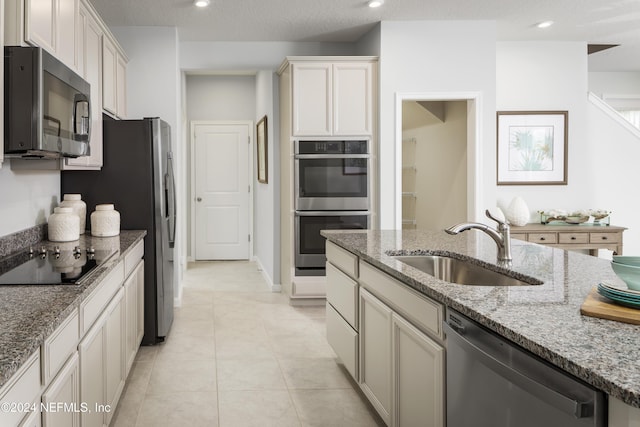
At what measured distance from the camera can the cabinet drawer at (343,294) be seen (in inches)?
117

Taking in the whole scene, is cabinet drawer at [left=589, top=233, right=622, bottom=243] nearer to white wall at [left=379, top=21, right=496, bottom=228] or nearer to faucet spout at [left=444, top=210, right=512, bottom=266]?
white wall at [left=379, top=21, right=496, bottom=228]

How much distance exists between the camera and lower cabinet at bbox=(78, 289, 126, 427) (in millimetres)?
2006

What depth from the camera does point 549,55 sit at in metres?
5.68

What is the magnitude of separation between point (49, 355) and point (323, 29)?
4.38 m

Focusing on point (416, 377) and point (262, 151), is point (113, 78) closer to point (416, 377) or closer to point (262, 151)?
point (262, 151)

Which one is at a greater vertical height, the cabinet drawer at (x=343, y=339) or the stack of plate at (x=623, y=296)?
the stack of plate at (x=623, y=296)

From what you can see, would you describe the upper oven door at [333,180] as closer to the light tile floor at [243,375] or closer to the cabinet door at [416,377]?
the light tile floor at [243,375]

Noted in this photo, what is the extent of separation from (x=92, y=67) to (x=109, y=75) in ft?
2.10

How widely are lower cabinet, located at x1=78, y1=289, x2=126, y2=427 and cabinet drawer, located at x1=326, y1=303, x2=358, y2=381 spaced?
119 centimetres

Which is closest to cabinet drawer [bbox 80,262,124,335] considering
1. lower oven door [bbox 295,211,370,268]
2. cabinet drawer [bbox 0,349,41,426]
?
cabinet drawer [bbox 0,349,41,426]

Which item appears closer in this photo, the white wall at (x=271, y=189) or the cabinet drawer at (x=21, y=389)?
the cabinet drawer at (x=21, y=389)

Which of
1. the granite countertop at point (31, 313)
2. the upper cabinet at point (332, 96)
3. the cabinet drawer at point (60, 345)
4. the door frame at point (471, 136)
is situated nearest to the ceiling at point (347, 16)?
the upper cabinet at point (332, 96)

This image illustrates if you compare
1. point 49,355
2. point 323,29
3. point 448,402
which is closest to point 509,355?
point 448,402

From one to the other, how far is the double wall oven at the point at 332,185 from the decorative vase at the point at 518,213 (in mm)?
1385
